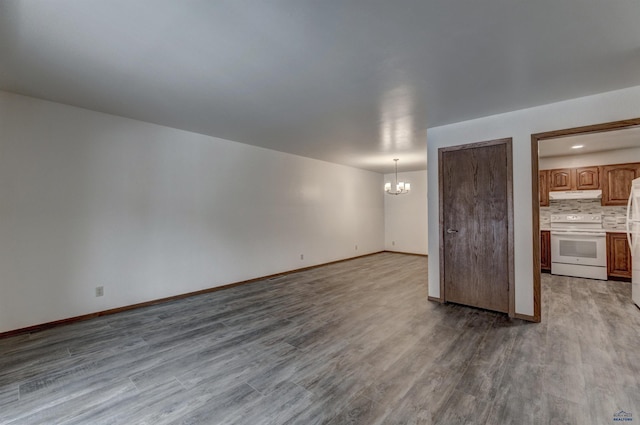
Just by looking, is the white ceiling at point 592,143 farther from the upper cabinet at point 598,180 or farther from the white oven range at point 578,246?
the white oven range at point 578,246

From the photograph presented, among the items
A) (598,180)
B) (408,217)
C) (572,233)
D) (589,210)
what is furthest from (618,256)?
(408,217)

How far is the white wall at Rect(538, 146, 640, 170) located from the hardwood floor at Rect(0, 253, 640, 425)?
2863 millimetres

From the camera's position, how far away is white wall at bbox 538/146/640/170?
198 inches

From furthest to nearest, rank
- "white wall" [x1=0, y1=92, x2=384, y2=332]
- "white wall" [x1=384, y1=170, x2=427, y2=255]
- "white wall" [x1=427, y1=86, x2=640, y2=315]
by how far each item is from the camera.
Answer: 1. "white wall" [x1=384, y1=170, x2=427, y2=255]
2. "white wall" [x1=0, y1=92, x2=384, y2=332]
3. "white wall" [x1=427, y1=86, x2=640, y2=315]

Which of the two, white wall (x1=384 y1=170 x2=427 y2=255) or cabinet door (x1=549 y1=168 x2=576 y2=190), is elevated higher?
cabinet door (x1=549 y1=168 x2=576 y2=190)

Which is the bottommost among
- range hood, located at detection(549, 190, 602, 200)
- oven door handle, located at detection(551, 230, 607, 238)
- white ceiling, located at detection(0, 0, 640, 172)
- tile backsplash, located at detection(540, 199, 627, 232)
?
oven door handle, located at detection(551, 230, 607, 238)

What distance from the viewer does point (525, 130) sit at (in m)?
3.38

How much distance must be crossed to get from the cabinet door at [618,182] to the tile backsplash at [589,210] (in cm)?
17

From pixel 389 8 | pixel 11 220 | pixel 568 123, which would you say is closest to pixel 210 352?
pixel 11 220

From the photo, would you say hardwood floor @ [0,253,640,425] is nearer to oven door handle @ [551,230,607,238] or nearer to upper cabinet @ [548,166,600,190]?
oven door handle @ [551,230,607,238]

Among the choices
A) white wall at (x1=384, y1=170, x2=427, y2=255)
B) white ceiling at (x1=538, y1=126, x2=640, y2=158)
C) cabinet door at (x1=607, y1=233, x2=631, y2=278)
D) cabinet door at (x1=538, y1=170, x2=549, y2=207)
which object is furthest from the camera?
white wall at (x1=384, y1=170, x2=427, y2=255)

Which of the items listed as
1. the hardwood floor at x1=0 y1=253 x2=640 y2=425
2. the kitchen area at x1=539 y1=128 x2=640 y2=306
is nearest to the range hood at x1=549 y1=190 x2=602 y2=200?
the kitchen area at x1=539 y1=128 x2=640 y2=306

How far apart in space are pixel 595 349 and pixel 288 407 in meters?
2.86

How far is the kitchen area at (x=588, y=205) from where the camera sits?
4.96 metres
